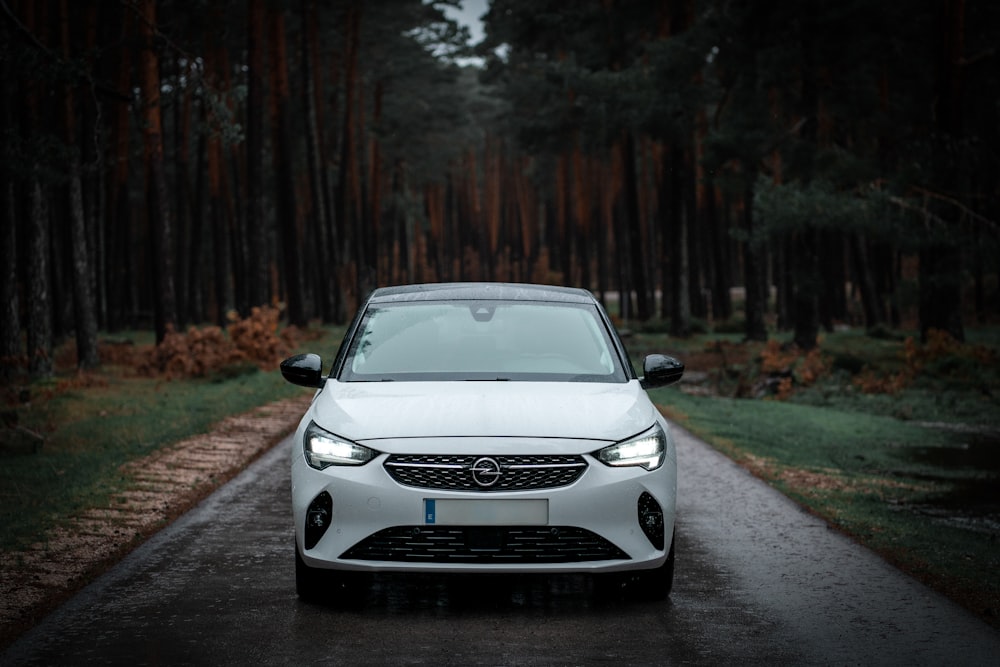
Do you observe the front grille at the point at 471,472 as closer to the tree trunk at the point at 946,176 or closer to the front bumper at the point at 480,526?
the front bumper at the point at 480,526

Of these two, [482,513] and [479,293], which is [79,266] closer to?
[479,293]

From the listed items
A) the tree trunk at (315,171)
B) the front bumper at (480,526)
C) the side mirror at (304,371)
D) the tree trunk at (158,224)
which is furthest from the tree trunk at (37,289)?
the tree trunk at (315,171)

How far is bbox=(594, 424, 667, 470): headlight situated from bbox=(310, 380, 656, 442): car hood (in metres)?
0.05

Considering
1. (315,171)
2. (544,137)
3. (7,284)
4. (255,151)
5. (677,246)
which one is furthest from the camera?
(544,137)

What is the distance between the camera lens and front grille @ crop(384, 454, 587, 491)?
6.20 meters

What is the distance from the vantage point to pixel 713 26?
102 ft

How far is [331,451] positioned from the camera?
6438mm

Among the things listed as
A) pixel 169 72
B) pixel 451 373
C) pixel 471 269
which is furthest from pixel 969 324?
pixel 471 269

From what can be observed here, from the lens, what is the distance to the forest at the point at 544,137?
23.2 m

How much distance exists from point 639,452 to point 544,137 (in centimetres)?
4634

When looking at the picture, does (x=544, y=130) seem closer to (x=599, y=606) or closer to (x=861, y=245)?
(x=861, y=245)

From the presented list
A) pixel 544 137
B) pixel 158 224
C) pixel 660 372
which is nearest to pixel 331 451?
pixel 660 372

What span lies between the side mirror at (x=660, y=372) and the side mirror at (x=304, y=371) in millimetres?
1930

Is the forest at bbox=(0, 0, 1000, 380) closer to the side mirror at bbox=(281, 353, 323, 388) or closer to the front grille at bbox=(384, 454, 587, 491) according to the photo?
the side mirror at bbox=(281, 353, 323, 388)
